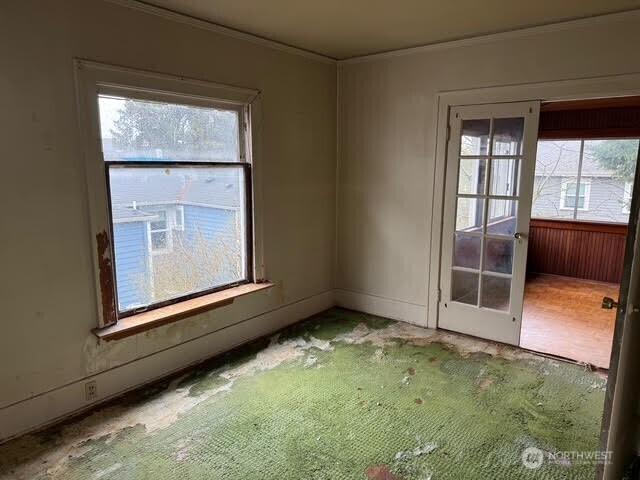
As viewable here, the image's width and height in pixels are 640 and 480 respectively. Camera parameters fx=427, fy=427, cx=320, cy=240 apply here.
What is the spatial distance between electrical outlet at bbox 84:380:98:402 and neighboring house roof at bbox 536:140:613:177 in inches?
235

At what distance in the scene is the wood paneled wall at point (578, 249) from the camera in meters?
5.70

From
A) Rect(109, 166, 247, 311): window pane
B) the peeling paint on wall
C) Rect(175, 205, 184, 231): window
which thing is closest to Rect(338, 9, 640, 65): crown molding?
Rect(109, 166, 247, 311): window pane

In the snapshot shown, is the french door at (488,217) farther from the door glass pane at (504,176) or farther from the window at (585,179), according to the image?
the window at (585,179)

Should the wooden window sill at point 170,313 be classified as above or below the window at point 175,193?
below

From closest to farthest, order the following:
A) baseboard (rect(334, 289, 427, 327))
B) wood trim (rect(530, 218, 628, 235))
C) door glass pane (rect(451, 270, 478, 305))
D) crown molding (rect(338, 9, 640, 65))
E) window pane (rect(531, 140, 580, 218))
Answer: crown molding (rect(338, 9, 640, 65))
door glass pane (rect(451, 270, 478, 305))
baseboard (rect(334, 289, 427, 327))
wood trim (rect(530, 218, 628, 235))
window pane (rect(531, 140, 580, 218))

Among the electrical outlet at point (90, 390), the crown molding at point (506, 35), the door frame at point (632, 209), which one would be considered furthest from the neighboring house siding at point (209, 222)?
the crown molding at point (506, 35)

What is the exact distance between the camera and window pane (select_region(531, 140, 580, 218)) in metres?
6.21

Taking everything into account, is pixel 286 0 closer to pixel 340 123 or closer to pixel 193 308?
pixel 340 123

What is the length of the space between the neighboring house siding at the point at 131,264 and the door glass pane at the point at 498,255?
2.68 m

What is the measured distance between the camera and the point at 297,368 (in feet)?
10.4

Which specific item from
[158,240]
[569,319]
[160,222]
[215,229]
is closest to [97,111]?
[160,222]

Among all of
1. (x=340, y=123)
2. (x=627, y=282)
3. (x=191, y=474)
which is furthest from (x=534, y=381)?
(x=340, y=123)

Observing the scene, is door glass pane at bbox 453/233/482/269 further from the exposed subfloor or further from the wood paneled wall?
the wood paneled wall

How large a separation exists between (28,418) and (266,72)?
2.87 meters
